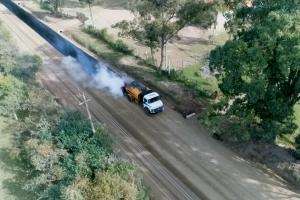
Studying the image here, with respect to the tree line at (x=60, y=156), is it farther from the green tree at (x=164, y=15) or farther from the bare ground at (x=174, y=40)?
the bare ground at (x=174, y=40)

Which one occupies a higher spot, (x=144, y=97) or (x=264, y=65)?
(x=264, y=65)

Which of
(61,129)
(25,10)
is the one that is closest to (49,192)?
(61,129)

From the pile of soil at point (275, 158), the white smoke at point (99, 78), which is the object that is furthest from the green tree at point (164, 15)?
the pile of soil at point (275, 158)

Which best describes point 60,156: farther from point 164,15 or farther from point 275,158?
point 164,15

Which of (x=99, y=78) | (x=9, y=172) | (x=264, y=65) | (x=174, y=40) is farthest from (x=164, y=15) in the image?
(x=9, y=172)

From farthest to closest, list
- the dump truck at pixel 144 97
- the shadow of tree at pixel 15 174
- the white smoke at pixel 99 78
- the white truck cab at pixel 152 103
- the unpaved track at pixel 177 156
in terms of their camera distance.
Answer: the white smoke at pixel 99 78 < the dump truck at pixel 144 97 < the white truck cab at pixel 152 103 < the unpaved track at pixel 177 156 < the shadow of tree at pixel 15 174

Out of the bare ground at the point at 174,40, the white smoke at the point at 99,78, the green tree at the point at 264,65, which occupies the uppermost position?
the green tree at the point at 264,65
